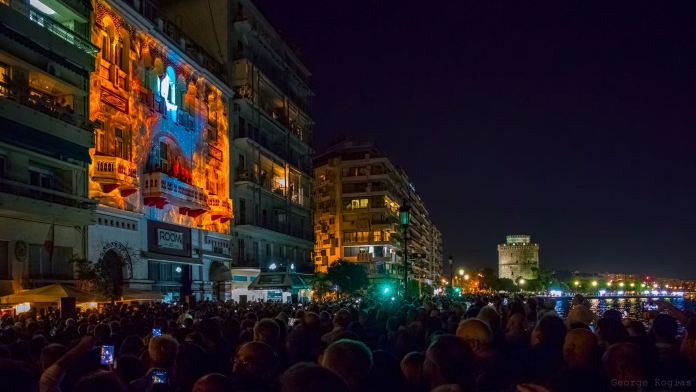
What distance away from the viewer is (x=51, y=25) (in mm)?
26594

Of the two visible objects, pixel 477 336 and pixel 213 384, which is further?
pixel 477 336

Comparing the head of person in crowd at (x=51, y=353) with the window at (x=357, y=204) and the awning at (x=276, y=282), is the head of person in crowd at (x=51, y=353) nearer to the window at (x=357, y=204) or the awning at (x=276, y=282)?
the awning at (x=276, y=282)

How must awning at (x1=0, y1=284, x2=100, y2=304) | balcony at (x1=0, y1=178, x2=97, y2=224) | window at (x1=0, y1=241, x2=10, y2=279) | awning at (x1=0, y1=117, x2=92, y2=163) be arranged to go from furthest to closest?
1. window at (x1=0, y1=241, x2=10, y2=279)
2. awning at (x1=0, y1=117, x2=92, y2=163)
3. balcony at (x1=0, y1=178, x2=97, y2=224)
4. awning at (x1=0, y1=284, x2=100, y2=304)

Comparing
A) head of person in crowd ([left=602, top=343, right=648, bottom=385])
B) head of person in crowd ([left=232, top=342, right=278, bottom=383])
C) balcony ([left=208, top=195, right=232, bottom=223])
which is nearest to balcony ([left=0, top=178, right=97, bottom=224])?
balcony ([left=208, top=195, right=232, bottom=223])

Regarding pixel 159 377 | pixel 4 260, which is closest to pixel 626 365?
pixel 159 377

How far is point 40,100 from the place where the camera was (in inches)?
999

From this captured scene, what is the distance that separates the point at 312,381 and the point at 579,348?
125 inches

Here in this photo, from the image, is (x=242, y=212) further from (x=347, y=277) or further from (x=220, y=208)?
(x=347, y=277)

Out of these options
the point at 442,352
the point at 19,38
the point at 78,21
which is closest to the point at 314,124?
the point at 78,21

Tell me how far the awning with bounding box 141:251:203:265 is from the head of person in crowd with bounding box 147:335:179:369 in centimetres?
2771

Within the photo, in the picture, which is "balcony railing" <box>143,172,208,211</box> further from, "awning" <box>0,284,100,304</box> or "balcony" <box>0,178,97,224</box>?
"awning" <box>0,284,100,304</box>

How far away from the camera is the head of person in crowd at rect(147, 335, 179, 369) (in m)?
6.71

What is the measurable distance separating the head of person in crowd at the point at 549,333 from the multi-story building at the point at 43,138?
20.9 metres

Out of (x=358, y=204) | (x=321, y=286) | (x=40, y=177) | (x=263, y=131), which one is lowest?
(x=321, y=286)
